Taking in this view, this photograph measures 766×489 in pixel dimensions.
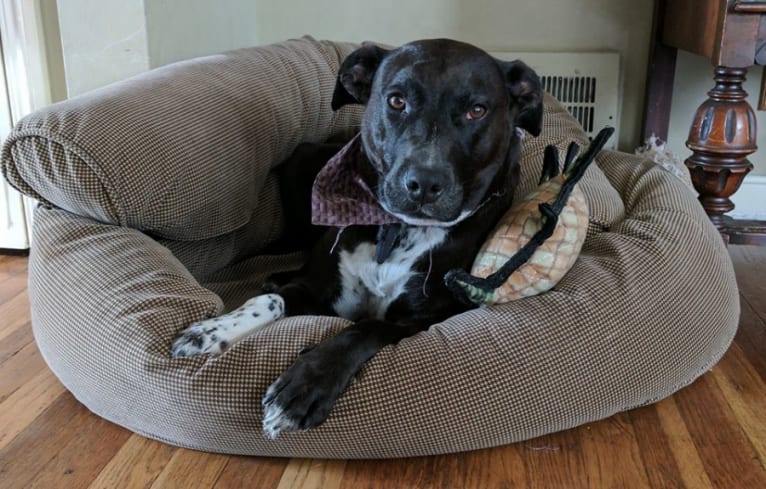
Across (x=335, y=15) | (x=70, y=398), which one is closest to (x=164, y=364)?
(x=70, y=398)

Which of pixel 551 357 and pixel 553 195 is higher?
pixel 553 195

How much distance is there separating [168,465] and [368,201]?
752mm

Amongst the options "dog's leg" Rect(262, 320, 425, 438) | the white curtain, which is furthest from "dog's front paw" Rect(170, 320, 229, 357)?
the white curtain

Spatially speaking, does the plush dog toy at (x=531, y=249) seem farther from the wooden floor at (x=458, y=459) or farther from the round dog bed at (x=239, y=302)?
the wooden floor at (x=458, y=459)

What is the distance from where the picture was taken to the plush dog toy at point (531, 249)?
5.97 ft

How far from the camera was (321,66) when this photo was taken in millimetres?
2828

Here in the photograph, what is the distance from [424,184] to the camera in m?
1.70

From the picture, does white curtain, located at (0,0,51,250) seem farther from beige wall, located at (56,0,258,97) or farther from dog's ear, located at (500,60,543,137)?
dog's ear, located at (500,60,543,137)

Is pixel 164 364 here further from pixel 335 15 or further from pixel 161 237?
pixel 335 15

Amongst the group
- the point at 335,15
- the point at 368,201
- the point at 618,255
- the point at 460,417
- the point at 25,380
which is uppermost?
the point at 335,15

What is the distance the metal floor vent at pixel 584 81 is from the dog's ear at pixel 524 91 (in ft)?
4.68

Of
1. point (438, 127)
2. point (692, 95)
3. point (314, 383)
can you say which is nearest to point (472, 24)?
point (692, 95)

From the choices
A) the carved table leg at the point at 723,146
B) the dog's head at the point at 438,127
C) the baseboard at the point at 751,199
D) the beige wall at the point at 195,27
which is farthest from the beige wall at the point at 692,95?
the beige wall at the point at 195,27

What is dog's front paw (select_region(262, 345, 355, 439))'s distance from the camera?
5.08 ft
